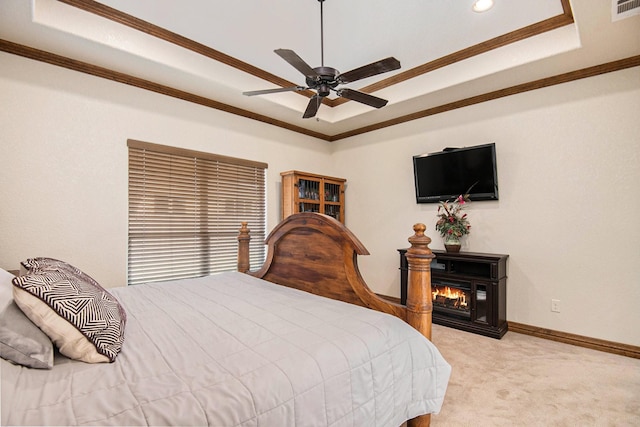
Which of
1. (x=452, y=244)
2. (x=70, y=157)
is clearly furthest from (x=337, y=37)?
(x=70, y=157)

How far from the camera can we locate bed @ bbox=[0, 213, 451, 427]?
0.85 metres

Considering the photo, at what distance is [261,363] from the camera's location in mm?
1078

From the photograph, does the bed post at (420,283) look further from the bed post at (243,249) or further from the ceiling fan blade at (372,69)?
the bed post at (243,249)

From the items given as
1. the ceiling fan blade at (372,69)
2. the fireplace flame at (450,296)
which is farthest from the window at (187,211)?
the fireplace flame at (450,296)

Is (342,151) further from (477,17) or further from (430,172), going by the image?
(477,17)

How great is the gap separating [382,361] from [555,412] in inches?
57.6

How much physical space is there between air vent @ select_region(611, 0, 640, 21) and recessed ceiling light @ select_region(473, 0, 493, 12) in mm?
764

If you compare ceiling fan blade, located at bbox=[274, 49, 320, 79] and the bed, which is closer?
the bed

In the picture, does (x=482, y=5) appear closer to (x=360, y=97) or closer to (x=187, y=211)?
(x=360, y=97)

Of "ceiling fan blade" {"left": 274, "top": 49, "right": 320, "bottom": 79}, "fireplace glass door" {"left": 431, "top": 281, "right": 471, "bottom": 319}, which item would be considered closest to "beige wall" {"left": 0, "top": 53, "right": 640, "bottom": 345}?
"fireplace glass door" {"left": 431, "top": 281, "right": 471, "bottom": 319}

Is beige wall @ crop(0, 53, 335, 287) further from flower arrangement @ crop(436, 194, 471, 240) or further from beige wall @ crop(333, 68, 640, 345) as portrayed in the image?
beige wall @ crop(333, 68, 640, 345)

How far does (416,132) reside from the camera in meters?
4.25

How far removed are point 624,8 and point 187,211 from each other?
4139mm

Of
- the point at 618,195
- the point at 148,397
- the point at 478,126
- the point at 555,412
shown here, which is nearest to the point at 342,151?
the point at 478,126
